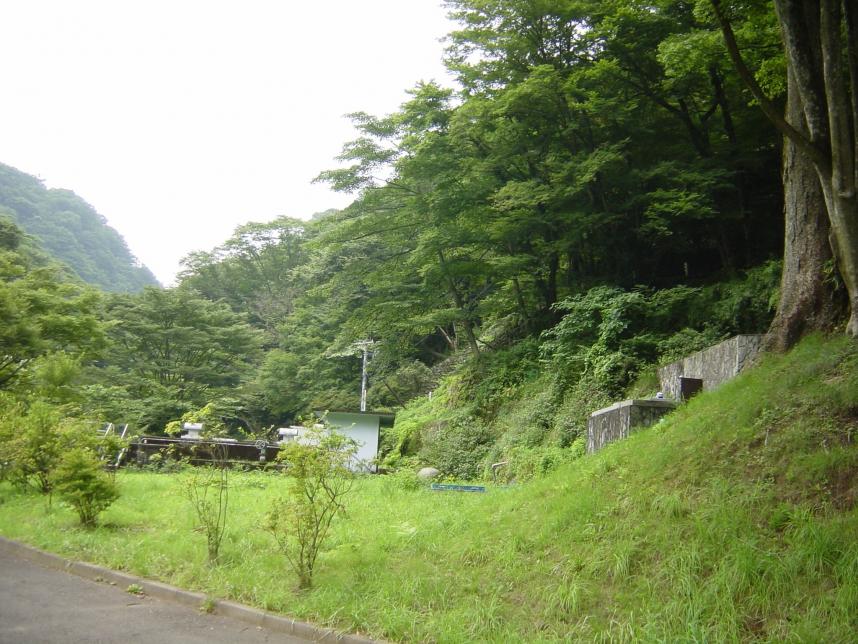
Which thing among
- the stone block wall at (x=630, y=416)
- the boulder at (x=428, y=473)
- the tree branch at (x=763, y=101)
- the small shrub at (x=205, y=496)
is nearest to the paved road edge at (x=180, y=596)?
the small shrub at (x=205, y=496)

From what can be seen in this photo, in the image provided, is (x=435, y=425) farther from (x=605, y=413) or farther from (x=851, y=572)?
(x=851, y=572)

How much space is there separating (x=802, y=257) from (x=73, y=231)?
63.9 meters

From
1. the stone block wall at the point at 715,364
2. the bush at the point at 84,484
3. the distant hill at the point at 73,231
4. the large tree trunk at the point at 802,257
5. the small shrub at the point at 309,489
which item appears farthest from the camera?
the distant hill at the point at 73,231

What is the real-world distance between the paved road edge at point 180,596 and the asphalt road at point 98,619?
0.24 ft

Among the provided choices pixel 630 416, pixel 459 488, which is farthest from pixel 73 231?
pixel 630 416

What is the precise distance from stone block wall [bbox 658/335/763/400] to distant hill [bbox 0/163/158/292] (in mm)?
50407

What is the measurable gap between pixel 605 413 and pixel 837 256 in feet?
13.0

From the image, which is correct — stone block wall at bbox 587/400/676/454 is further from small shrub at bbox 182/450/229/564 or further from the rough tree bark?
small shrub at bbox 182/450/229/564

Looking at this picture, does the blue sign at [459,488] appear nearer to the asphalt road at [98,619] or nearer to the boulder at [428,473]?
the boulder at [428,473]

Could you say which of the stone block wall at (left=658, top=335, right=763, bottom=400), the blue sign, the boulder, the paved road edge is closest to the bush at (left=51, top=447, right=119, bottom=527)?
the paved road edge

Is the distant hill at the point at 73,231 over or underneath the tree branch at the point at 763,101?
over

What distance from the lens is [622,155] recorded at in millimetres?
13180

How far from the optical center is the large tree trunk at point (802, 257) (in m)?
7.54

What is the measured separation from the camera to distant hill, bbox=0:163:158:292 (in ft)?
175
